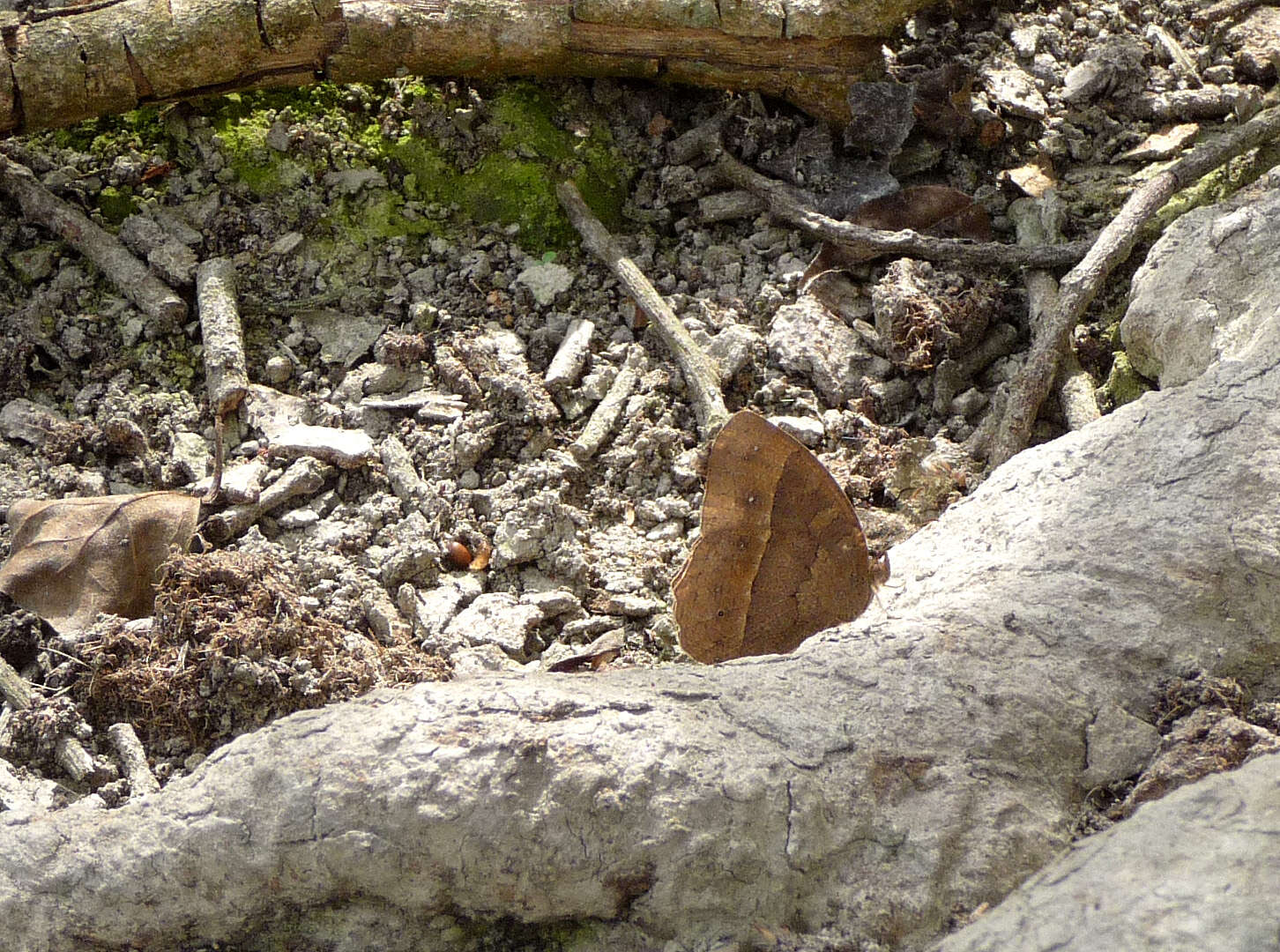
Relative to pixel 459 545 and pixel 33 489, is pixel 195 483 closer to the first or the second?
pixel 33 489

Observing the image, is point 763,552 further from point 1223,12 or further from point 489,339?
point 1223,12

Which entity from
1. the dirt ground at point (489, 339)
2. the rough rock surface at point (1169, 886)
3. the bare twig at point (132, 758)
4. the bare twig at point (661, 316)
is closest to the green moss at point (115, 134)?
the dirt ground at point (489, 339)

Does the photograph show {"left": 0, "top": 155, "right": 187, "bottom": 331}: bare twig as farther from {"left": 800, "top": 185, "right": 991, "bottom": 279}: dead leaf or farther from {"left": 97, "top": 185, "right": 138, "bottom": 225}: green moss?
{"left": 800, "top": 185, "right": 991, "bottom": 279}: dead leaf

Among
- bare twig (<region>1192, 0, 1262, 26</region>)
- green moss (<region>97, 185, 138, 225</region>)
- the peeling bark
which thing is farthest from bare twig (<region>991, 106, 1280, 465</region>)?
green moss (<region>97, 185, 138, 225</region>)

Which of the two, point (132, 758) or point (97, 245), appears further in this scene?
point (97, 245)

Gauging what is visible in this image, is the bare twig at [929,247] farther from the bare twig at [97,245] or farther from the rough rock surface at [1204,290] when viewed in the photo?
the bare twig at [97,245]

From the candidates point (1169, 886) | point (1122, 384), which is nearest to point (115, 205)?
point (1122, 384)
